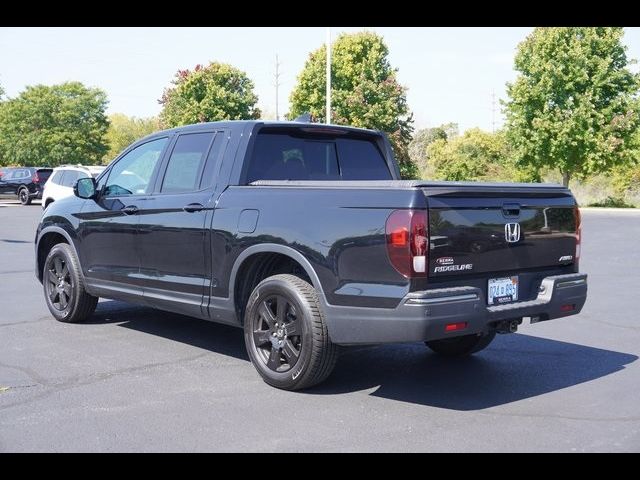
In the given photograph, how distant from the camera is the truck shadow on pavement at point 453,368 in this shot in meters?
5.23

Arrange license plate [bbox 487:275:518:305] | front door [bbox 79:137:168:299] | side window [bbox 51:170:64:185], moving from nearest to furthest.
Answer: license plate [bbox 487:275:518:305]
front door [bbox 79:137:168:299]
side window [bbox 51:170:64:185]

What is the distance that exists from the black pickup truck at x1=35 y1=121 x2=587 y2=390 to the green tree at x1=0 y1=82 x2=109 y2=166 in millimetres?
53028

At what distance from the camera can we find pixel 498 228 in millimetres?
4984

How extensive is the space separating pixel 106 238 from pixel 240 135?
73.8 inches

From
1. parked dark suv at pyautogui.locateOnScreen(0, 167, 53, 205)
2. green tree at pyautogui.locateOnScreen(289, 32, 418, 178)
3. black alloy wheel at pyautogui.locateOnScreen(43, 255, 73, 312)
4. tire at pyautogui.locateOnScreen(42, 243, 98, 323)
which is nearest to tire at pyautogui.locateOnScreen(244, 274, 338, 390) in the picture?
tire at pyautogui.locateOnScreen(42, 243, 98, 323)

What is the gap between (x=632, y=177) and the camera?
38594 millimetres

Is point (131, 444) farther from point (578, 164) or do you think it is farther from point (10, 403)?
point (578, 164)

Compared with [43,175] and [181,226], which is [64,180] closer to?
[43,175]

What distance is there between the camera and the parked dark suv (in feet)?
109

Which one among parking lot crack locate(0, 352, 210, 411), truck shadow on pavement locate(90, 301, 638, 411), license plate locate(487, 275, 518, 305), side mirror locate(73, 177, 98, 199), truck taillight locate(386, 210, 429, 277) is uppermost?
side mirror locate(73, 177, 98, 199)

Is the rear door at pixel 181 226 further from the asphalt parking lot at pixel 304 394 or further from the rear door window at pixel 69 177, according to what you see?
the rear door window at pixel 69 177

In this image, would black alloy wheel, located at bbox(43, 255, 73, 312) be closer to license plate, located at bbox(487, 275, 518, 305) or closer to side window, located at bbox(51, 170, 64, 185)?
license plate, located at bbox(487, 275, 518, 305)

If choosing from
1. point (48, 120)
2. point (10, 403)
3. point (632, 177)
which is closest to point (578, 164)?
point (632, 177)

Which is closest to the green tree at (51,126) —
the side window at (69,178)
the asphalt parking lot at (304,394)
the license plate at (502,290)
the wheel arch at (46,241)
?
the side window at (69,178)
